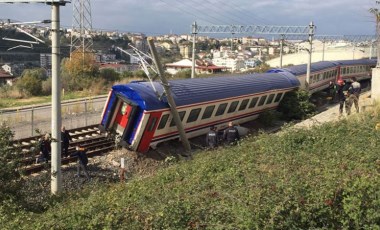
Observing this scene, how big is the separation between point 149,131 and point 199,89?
11.7ft

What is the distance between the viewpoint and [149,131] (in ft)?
49.8

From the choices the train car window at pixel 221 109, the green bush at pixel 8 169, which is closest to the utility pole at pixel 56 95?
the green bush at pixel 8 169

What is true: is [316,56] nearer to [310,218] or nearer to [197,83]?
[197,83]

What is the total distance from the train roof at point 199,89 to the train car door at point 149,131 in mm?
313

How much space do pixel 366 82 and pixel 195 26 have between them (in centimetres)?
2550

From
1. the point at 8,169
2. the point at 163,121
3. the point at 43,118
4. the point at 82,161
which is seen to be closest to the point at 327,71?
the point at 43,118

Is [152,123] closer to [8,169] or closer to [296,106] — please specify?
[8,169]

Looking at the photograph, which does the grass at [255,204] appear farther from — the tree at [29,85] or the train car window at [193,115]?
the tree at [29,85]

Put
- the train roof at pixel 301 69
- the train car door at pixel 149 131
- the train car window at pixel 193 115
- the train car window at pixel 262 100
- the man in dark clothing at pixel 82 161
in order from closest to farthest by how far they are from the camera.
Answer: the man in dark clothing at pixel 82 161 → the train car door at pixel 149 131 → the train car window at pixel 193 115 → the train car window at pixel 262 100 → the train roof at pixel 301 69

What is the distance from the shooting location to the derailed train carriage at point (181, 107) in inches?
595

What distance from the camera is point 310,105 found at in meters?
25.2

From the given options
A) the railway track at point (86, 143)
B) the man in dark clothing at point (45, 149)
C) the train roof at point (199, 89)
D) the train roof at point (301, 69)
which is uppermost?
the train roof at point (301, 69)

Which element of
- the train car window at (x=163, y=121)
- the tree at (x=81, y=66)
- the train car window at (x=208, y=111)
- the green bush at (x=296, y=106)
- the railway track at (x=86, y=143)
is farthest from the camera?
the tree at (x=81, y=66)

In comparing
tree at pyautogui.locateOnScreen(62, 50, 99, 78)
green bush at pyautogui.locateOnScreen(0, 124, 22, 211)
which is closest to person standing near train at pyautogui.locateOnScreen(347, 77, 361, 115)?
green bush at pyautogui.locateOnScreen(0, 124, 22, 211)
